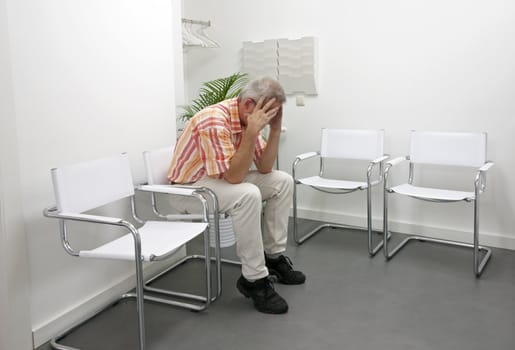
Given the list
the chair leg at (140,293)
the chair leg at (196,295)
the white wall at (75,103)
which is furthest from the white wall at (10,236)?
the chair leg at (196,295)

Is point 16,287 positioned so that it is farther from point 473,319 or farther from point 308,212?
point 308,212

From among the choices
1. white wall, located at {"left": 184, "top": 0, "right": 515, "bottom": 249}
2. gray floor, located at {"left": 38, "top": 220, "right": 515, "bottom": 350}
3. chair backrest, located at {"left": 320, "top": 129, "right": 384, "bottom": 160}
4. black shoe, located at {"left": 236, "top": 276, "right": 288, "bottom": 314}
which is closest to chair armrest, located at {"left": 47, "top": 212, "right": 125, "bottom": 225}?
gray floor, located at {"left": 38, "top": 220, "right": 515, "bottom": 350}

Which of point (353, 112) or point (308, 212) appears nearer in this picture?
point (353, 112)

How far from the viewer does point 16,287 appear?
214 centimetres

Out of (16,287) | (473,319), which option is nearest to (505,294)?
(473,319)

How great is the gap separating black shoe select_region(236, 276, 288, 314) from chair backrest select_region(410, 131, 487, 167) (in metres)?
1.54

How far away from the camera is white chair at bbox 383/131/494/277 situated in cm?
317

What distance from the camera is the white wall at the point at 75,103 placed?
86.0 inches

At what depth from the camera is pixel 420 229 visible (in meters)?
3.77

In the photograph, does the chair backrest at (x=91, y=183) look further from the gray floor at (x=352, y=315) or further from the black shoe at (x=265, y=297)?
the black shoe at (x=265, y=297)

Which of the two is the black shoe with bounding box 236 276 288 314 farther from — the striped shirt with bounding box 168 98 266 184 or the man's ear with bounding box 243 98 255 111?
the man's ear with bounding box 243 98 255 111

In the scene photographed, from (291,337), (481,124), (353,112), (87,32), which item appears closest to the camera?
(291,337)

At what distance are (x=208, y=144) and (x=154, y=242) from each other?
59 centimetres

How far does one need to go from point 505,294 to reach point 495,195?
3.08 feet
